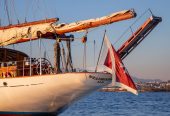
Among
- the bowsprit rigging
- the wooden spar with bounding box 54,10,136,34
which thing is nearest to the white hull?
the bowsprit rigging

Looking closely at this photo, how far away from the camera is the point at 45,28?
90.8 feet

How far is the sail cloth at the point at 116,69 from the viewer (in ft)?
81.0

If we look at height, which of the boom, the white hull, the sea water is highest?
the boom

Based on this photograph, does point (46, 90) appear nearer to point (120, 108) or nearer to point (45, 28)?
point (45, 28)

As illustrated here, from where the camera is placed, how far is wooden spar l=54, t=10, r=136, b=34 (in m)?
24.8

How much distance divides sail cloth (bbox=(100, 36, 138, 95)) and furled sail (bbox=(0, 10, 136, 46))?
1.32 metres

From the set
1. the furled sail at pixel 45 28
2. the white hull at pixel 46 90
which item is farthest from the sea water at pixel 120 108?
the furled sail at pixel 45 28

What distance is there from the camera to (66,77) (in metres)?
25.2

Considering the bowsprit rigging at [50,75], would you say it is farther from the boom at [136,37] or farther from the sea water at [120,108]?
the sea water at [120,108]

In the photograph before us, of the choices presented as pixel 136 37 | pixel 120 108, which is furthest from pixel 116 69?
pixel 120 108

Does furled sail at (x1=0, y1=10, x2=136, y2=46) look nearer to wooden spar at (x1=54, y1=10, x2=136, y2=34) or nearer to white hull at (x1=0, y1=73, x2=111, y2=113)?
wooden spar at (x1=54, y1=10, x2=136, y2=34)

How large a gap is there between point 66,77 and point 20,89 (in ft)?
10.0

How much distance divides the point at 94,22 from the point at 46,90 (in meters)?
4.79

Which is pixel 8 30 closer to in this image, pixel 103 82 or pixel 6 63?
pixel 6 63
